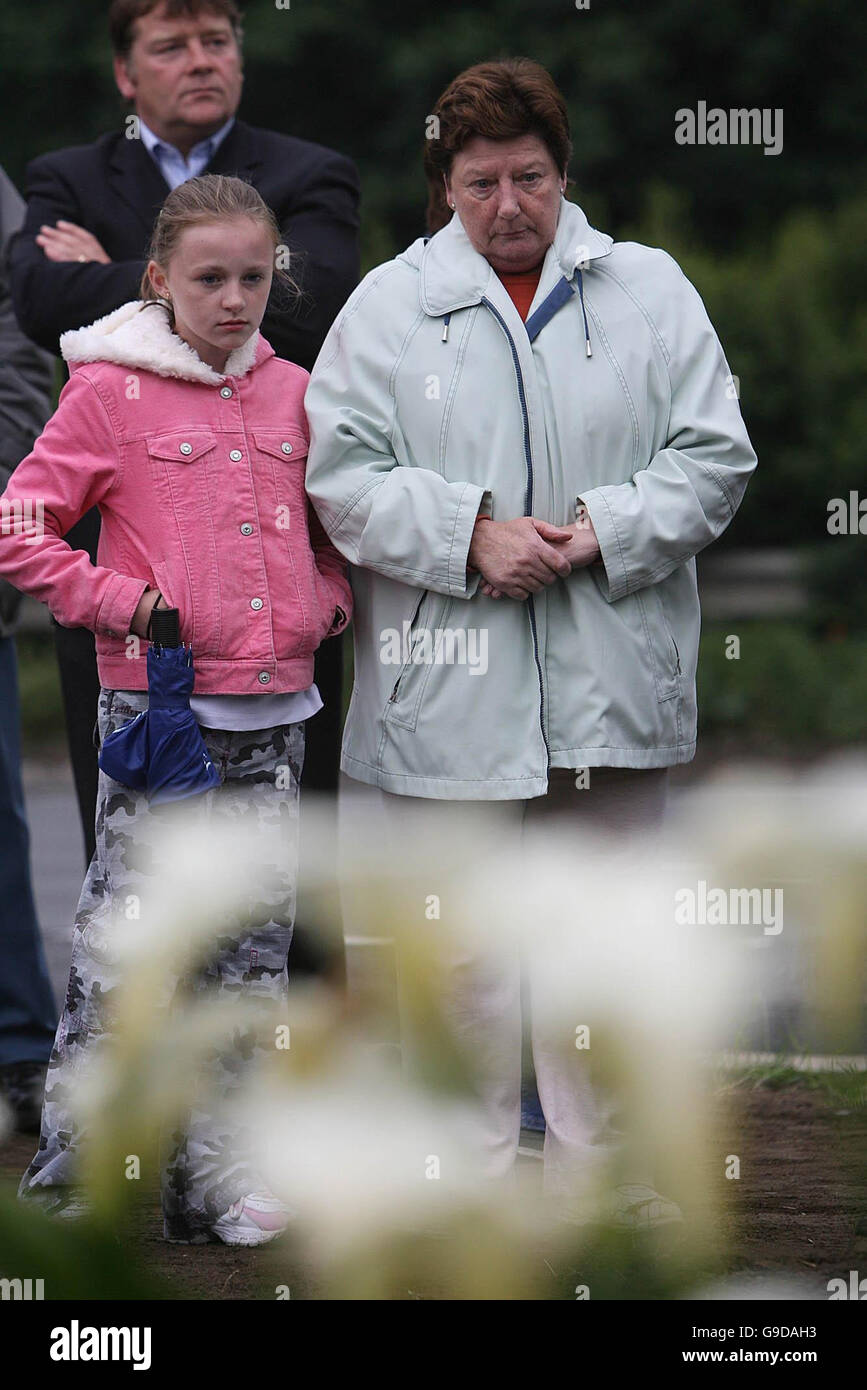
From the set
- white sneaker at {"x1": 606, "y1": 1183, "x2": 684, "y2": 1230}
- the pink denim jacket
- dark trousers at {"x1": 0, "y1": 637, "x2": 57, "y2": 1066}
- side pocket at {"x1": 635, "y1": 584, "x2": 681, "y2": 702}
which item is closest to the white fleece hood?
the pink denim jacket

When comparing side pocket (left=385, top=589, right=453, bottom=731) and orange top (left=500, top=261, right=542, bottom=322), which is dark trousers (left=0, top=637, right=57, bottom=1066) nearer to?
side pocket (left=385, top=589, right=453, bottom=731)

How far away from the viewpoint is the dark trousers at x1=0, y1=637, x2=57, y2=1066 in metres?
3.63

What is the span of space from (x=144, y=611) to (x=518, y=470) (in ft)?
1.89

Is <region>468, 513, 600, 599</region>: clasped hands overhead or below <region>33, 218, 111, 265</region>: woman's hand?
below

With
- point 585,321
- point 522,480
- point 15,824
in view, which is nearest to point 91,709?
point 15,824

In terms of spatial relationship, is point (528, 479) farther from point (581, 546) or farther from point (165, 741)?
point (165, 741)

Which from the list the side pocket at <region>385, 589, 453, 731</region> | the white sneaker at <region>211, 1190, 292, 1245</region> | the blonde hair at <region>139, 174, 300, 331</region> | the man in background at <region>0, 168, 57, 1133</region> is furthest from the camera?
the man in background at <region>0, 168, 57, 1133</region>

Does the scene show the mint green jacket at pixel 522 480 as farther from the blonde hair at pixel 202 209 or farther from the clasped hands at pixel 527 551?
the blonde hair at pixel 202 209

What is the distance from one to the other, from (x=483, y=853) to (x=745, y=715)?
8.72 metres

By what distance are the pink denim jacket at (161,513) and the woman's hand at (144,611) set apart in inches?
0.5

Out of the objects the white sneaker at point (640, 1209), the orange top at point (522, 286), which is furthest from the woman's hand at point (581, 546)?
the white sneaker at point (640, 1209)

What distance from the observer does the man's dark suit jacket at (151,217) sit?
10.3 ft
